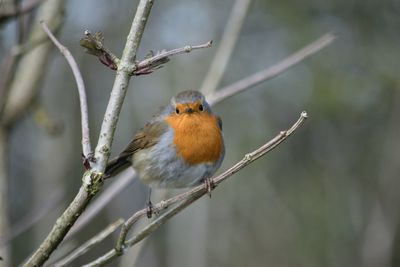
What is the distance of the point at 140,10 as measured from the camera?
177cm

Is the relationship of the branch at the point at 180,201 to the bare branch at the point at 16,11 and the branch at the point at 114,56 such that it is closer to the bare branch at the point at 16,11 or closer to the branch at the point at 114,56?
the branch at the point at 114,56

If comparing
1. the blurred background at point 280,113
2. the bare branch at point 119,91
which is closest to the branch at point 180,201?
the bare branch at point 119,91

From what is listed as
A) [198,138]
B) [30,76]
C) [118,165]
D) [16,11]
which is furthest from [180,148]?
[16,11]

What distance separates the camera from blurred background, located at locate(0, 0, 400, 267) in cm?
591

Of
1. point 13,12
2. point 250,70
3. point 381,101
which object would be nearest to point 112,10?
point 250,70

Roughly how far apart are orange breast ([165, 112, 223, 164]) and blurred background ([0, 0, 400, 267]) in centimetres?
188

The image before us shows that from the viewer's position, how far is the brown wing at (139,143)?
13.0 feet

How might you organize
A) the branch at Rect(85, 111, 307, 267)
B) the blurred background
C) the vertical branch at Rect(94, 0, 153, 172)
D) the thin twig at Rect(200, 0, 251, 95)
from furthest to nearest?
the blurred background → the thin twig at Rect(200, 0, 251, 95) → the branch at Rect(85, 111, 307, 267) → the vertical branch at Rect(94, 0, 153, 172)

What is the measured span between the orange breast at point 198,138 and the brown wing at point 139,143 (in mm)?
153

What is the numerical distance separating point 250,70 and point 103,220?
245 centimetres

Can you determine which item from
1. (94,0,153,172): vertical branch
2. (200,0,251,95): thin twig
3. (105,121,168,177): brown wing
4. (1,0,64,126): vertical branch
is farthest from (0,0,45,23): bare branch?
(105,121,168,177): brown wing

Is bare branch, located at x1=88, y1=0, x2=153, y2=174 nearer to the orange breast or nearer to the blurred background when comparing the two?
the orange breast

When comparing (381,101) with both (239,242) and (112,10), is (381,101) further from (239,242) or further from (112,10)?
(112,10)

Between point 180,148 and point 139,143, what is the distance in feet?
1.43
